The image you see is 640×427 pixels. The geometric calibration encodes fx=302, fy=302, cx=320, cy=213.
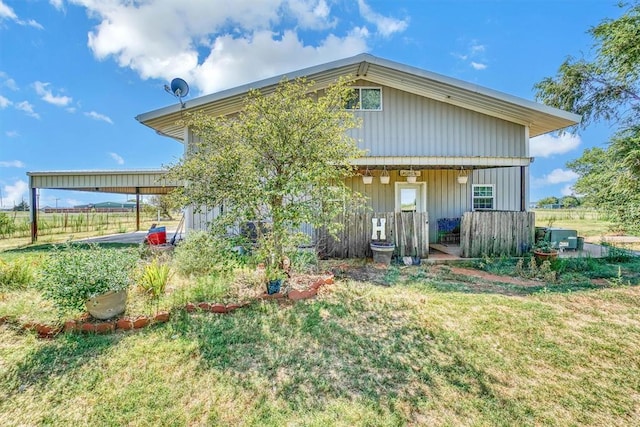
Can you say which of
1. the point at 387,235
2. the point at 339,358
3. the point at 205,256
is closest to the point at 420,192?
the point at 387,235

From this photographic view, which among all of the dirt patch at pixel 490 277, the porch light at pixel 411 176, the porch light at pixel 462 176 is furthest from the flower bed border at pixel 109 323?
the porch light at pixel 462 176

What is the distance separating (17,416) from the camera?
238cm

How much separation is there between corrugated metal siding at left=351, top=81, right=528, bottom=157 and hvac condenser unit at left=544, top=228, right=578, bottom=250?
8.69 ft

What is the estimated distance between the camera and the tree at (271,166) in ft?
14.3

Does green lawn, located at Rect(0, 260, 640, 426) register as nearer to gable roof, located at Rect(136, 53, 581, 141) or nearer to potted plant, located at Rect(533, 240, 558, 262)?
potted plant, located at Rect(533, 240, 558, 262)

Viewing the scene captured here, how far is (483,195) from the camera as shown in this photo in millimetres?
10055

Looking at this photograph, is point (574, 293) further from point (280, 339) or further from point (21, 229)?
point (21, 229)

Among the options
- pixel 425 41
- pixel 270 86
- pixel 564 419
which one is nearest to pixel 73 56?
pixel 270 86

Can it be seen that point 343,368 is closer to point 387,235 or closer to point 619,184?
point 387,235

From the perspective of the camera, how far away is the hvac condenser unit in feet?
27.2

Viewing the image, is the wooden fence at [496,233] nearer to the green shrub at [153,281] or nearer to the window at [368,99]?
the window at [368,99]

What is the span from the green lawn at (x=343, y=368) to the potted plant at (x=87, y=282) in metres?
0.39

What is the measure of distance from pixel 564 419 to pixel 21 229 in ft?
67.0

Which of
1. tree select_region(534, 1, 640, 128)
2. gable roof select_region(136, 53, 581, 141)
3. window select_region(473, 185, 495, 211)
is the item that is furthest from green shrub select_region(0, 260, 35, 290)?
tree select_region(534, 1, 640, 128)
